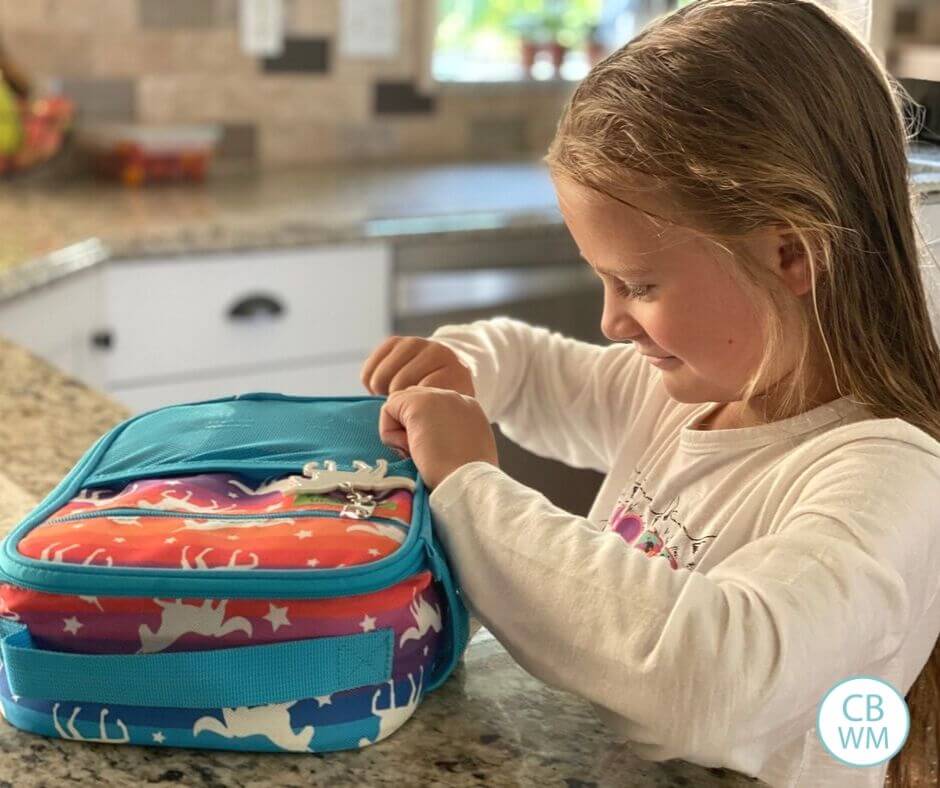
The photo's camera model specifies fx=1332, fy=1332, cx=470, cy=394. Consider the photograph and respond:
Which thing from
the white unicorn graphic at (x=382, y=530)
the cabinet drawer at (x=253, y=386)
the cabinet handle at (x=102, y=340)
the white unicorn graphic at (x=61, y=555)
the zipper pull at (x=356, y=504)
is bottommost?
the cabinet drawer at (x=253, y=386)

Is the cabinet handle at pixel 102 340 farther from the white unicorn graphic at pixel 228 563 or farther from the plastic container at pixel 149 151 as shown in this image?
the white unicorn graphic at pixel 228 563

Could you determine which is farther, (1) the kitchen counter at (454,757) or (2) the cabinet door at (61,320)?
(2) the cabinet door at (61,320)

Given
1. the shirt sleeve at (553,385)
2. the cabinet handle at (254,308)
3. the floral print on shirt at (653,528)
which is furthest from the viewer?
the cabinet handle at (254,308)

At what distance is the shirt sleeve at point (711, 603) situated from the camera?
69 cm

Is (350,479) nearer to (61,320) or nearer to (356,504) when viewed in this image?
(356,504)

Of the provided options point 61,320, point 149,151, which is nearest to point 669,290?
point 61,320

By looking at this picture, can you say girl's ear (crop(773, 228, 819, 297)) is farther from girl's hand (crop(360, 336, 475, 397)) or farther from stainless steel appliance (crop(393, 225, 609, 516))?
stainless steel appliance (crop(393, 225, 609, 516))

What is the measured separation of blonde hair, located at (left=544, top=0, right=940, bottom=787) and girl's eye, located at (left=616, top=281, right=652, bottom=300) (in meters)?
0.05

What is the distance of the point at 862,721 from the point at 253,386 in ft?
6.29

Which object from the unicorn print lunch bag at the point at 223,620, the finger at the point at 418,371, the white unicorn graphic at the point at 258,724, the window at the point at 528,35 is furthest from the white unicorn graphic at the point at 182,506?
the window at the point at 528,35

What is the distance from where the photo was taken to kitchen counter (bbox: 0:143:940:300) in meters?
2.29

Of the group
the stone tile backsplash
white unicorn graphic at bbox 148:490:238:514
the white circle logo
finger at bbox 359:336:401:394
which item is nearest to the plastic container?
the stone tile backsplash

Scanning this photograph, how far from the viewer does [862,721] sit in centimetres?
77

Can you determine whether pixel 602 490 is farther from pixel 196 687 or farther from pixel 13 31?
pixel 13 31
